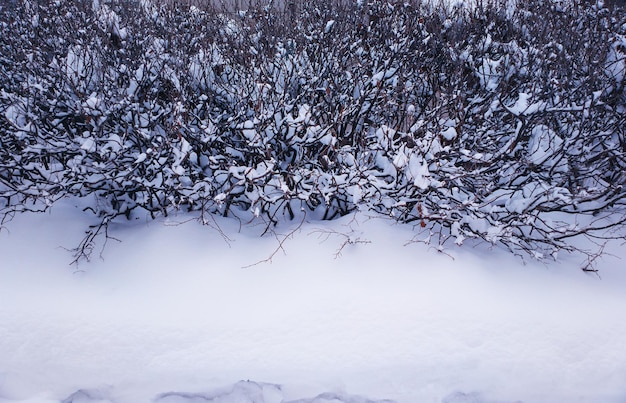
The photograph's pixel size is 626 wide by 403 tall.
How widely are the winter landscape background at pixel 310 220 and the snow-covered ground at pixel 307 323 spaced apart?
0.02 m

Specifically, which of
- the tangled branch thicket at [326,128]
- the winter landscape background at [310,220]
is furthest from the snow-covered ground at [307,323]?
the tangled branch thicket at [326,128]

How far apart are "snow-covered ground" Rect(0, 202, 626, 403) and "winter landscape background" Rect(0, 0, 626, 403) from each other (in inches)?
0.6

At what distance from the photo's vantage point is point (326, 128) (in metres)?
4.19

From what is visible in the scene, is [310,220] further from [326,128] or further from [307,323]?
[307,323]

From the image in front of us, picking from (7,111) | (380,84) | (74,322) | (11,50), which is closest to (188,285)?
(74,322)

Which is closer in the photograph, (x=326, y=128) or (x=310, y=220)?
(x=326, y=128)

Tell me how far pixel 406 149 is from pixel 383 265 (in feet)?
3.56

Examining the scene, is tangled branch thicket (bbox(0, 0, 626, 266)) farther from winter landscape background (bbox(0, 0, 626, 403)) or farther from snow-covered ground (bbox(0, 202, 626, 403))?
snow-covered ground (bbox(0, 202, 626, 403))

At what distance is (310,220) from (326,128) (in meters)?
1.06

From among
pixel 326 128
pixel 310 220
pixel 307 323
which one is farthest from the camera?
pixel 310 220

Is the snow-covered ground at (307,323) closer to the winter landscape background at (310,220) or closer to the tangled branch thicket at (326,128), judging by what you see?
the winter landscape background at (310,220)

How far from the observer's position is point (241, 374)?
10.8 feet

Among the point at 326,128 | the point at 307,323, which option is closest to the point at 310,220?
the point at 326,128

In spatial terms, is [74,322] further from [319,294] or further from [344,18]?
[344,18]
